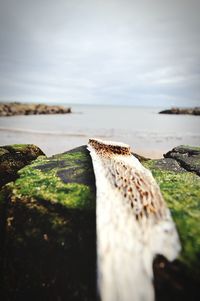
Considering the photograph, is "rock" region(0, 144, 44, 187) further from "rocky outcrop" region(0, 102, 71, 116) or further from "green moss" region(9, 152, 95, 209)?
"rocky outcrop" region(0, 102, 71, 116)

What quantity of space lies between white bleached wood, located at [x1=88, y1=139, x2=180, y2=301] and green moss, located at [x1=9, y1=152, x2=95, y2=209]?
8.9 inches

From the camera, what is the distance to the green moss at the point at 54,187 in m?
2.28

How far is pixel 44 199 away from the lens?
234cm

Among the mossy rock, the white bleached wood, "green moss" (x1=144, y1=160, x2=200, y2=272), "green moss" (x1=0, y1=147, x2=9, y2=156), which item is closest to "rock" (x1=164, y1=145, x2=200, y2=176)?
"green moss" (x1=144, y1=160, x2=200, y2=272)

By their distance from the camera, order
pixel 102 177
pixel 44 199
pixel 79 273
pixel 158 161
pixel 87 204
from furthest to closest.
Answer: pixel 158 161, pixel 102 177, pixel 44 199, pixel 87 204, pixel 79 273

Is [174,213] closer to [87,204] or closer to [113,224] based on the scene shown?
[113,224]

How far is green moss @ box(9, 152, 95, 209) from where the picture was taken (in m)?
2.28

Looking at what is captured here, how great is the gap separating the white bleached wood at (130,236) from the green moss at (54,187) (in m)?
0.23

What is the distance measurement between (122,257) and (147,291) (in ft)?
0.88

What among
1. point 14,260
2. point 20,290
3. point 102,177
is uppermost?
point 102,177

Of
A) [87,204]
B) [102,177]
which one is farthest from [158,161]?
[87,204]

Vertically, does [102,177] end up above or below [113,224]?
above

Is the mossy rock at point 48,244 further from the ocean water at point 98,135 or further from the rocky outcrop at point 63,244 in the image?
the ocean water at point 98,135

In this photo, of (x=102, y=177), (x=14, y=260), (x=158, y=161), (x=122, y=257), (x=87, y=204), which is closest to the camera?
(x=122, y=257)
